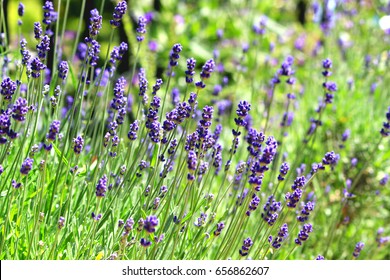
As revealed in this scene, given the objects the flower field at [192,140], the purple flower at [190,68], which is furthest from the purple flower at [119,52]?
the purple flower at [190,68]

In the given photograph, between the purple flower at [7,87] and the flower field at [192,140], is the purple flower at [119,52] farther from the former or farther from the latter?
the purple flower at [7,87]


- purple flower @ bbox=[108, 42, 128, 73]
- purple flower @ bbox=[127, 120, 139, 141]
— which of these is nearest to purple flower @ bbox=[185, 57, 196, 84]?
purple flower @ bbox=[127, 120, 139, 141]

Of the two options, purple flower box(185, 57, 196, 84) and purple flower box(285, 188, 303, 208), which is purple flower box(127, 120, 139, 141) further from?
purple flower box(285, 188, 303, 208)

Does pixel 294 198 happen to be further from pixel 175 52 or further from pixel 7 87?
pixel 7 87

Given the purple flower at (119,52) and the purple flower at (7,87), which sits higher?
the purple flower at (119,52)

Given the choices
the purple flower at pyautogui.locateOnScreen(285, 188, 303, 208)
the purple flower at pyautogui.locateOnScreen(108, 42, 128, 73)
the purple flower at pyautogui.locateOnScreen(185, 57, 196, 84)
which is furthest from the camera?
the purple flower at pyautogui.locateOnScreen(108, 42, 128, 73)

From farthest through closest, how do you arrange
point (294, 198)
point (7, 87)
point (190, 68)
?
point (190, 68)
point (294, 198)
point (7, 87)

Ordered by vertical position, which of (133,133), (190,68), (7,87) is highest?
(190,68)

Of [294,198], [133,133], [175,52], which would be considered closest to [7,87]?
[133,133]

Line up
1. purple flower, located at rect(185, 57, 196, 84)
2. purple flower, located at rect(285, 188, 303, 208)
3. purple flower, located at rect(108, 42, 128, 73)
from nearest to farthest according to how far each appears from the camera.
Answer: purple flower, located at rect(285, 188, 303, 208) → purple flower, located at rect(185, 57, 196, 84) → purple flower, located at rect(108, 42, 128, 73)
